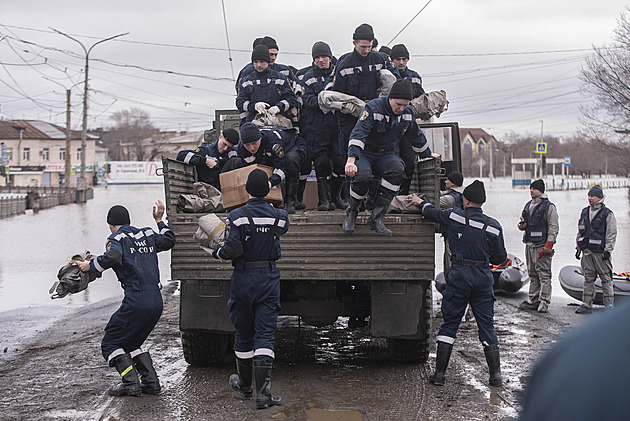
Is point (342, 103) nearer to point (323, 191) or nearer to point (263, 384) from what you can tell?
point (323, 191)

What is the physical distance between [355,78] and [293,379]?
313cm

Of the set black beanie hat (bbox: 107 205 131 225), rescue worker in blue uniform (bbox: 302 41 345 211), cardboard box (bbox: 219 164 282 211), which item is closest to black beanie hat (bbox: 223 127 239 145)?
rescue worker in blue uniform (bbox: 302 41 345 211)

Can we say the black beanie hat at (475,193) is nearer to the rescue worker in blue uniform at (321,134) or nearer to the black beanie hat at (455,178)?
the rescue worker in blue uniform at (321,134)

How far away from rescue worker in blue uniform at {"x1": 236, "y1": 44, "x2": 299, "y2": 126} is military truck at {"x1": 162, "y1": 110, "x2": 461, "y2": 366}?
1753 mm

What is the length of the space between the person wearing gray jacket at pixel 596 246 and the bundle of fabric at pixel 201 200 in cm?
537

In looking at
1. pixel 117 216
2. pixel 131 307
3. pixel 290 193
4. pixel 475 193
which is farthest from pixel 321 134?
pixel 131 307

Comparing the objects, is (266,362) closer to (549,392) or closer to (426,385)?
(426,385)

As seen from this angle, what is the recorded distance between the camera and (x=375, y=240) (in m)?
6.34

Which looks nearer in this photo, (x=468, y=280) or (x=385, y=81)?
(x=468, y=280)

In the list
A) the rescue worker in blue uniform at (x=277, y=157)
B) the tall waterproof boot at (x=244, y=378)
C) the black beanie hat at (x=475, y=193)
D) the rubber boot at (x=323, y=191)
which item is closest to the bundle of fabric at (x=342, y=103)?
the rescue worker in blue uniform at (x=277, y=157)

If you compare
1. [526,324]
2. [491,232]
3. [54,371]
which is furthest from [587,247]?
[54,371]

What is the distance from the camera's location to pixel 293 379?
6.67m

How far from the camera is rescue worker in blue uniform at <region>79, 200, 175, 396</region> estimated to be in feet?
19.6

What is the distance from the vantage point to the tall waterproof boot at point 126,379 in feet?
19.7
